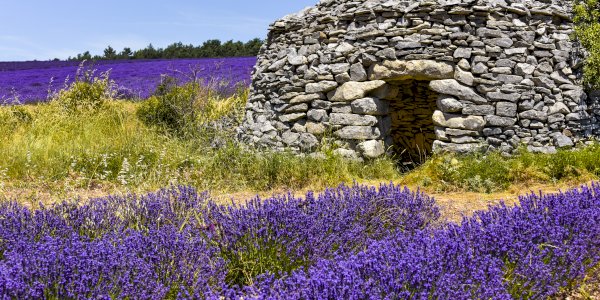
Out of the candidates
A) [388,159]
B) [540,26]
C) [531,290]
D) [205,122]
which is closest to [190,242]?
[531,290]

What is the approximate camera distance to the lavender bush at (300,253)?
2.55 metres

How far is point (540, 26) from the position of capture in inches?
308

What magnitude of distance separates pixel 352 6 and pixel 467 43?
5.47 feet

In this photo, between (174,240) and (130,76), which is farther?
(130,76)

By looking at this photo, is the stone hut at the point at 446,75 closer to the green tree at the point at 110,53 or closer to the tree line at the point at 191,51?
the tree line at the point at 191,51

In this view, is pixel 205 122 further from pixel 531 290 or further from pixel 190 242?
pixel 531 290

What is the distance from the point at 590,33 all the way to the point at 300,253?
6619mm

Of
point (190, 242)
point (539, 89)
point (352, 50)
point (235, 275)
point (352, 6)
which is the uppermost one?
point (352, 6)

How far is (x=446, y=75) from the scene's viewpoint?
299 inches

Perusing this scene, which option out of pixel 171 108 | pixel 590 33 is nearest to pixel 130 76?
pixel 171 108

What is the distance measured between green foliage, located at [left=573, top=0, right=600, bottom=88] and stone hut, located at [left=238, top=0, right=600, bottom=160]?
132mm

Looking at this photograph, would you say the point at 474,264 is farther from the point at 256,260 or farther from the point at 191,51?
the point at 191,51

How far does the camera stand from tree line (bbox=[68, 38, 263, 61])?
2389cm

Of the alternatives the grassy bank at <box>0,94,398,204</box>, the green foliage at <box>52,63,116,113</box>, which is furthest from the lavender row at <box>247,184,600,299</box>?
the green foliage at <box>52,63,116,113</box>
